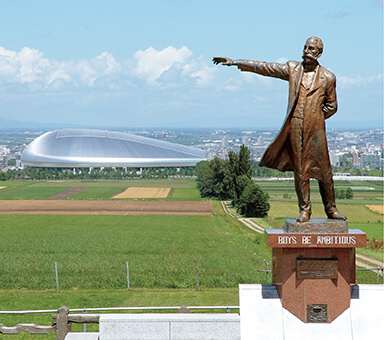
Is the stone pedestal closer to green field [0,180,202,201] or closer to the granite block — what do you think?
the granite block

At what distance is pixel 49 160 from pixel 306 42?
127 meters

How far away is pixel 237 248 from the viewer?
2917cm

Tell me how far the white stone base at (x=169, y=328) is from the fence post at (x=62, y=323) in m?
0.99

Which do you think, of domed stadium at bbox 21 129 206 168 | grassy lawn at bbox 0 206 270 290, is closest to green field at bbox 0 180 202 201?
grassy lawn at bbox 0 206 270 290

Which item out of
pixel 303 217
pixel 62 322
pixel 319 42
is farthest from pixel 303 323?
pixel 319 42

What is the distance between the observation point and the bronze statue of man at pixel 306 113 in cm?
965

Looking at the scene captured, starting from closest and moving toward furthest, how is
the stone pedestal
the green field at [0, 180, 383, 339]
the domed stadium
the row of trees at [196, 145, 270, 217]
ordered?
1. the stone pedestal
2. the green field at [0, 180, 383, 339]
3. the row of trees at [196, 145, 270, 217]
4. the domed stadium

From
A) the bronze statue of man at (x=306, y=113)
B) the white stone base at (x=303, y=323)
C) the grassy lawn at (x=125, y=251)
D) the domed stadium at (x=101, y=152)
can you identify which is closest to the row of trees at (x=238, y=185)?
the grassy lawn at (x=125, y=251)

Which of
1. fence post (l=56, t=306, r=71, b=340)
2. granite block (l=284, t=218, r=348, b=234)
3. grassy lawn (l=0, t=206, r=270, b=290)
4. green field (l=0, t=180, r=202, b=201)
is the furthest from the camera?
green field (l=0, t=180, r=202, b=201)

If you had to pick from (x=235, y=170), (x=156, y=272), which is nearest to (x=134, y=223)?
(x=235, y=170)

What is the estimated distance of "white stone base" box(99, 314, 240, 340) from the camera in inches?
377

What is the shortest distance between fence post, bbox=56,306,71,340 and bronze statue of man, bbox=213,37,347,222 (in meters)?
4.24

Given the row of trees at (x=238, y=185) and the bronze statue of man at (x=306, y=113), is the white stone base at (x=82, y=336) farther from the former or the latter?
the row of trees at (x=238, y=185)

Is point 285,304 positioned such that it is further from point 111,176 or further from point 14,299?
point 111,176
